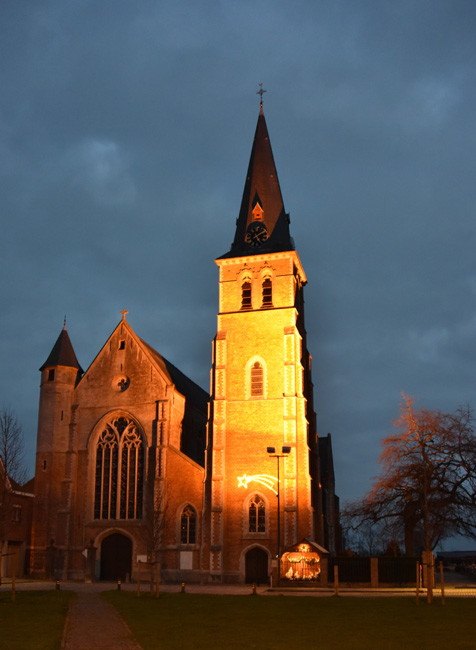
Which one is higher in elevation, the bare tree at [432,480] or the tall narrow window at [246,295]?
the tall narrow window at [246,295]

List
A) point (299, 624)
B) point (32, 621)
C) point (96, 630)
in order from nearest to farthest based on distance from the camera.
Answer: point (96, 630) < point (299, 624) < point (32, 621)

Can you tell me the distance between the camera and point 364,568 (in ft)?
122

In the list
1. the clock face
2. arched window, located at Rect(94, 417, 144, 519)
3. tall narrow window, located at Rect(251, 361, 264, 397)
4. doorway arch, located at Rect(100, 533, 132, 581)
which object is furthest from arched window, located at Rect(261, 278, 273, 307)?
doorway arch, located at Rect(100, 533, 132, 581)

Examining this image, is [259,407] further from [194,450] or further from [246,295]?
[246,295]

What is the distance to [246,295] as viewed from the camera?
49.2m

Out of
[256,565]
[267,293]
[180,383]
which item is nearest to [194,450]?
[180,383]

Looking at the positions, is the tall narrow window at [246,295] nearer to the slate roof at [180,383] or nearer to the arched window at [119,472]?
the slate roof at [180,383]

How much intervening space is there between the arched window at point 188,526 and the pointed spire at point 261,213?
18.3 metres

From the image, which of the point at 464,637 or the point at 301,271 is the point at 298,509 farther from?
the point at 464,637

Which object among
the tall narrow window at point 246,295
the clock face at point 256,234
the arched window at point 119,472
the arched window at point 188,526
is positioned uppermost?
the clock face at point 256,234

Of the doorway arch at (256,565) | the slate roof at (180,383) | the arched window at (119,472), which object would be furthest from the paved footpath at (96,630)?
the slate roof at (180,383)

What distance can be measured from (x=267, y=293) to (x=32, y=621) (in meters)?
33.5

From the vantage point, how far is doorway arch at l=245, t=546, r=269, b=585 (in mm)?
42094

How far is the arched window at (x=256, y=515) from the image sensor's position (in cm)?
4294
